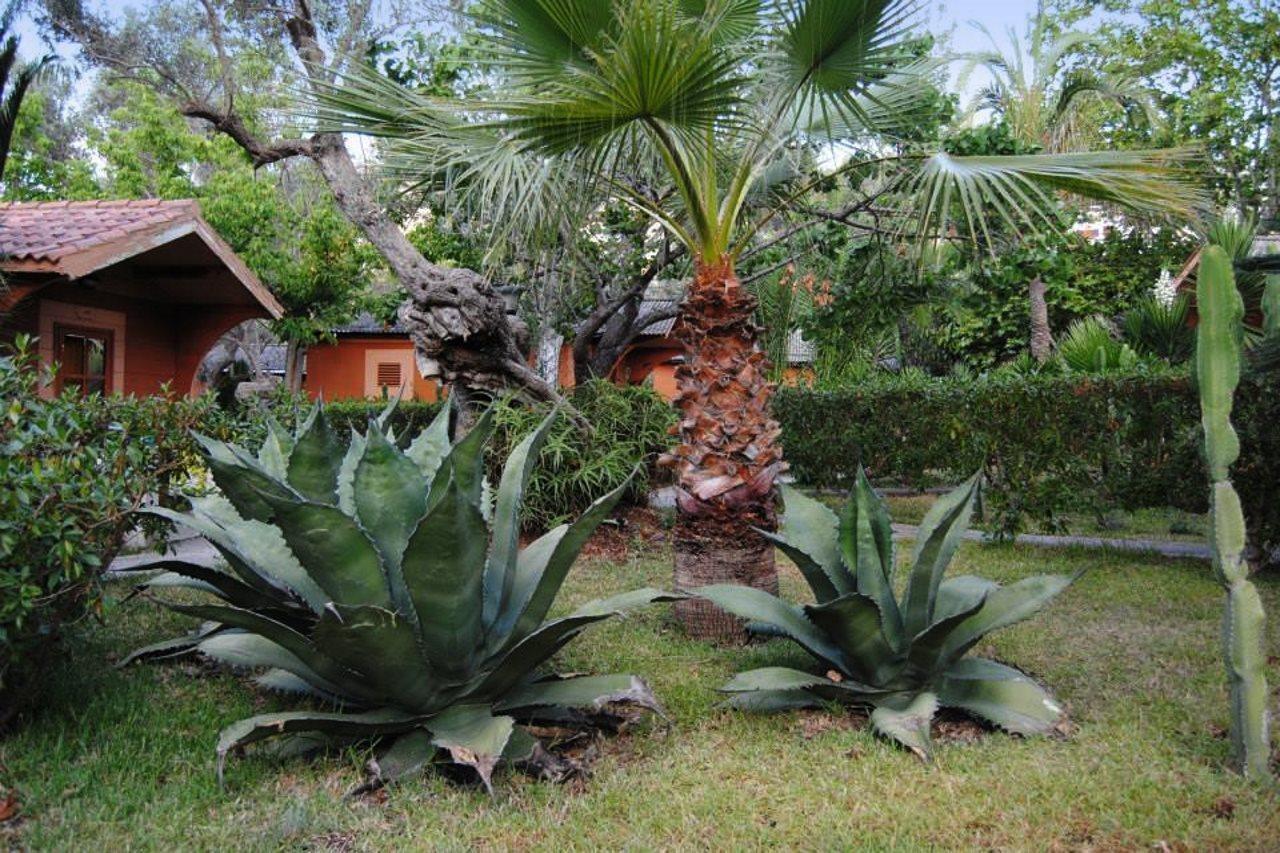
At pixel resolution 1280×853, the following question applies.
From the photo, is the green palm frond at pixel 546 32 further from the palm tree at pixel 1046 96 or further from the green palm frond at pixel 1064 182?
the palm tree at pixel 1046 96

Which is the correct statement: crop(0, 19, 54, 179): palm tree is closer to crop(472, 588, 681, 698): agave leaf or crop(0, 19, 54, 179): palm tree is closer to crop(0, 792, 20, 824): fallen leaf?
crop(0, 792, 20, 824): fallen leaf

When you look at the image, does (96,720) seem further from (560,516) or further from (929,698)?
(560,516)

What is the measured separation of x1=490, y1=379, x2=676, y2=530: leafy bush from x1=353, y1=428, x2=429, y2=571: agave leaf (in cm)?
486

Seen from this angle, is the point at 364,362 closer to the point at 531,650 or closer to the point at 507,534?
the point at 507,534

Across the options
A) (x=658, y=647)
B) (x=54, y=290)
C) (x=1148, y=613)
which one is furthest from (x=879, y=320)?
(x=54, y=290)

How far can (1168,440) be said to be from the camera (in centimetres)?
783

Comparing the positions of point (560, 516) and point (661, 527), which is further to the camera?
point (661, 527)

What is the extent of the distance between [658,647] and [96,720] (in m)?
2.78

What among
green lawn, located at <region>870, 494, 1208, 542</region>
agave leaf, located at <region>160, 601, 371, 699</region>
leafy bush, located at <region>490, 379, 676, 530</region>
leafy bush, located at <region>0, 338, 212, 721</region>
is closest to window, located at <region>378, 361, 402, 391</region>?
green lawn, located at <region>870, 494, 1208, 542</region>

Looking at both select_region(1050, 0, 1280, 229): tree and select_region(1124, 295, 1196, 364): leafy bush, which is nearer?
select_region(1124, 295, 1196, 364): leafy bush

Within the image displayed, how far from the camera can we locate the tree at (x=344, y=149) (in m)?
8.26

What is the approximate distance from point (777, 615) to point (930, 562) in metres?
0.77

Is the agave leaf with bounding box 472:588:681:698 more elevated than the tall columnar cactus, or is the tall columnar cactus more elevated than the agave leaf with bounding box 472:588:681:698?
the tall columnar cactus

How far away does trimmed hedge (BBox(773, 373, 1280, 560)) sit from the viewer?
712 cm
